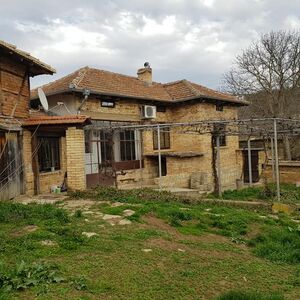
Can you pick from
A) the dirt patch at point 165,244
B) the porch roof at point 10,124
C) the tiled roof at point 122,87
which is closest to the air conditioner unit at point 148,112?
the tiled roof at point 122,87

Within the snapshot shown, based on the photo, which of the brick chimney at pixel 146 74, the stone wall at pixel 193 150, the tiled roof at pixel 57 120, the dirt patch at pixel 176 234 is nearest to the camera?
the dirt patch at pixel 176 234

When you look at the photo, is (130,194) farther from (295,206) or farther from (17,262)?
(17,262)

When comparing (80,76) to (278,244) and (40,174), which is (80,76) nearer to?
(40,174)

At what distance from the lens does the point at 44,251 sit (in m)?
5.21

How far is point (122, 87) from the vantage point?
17656 millimetres

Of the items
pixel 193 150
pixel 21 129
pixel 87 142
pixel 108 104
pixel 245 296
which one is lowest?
pixel 245 296

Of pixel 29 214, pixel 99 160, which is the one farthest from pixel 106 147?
pixel 29 214

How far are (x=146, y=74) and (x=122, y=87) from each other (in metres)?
3.84

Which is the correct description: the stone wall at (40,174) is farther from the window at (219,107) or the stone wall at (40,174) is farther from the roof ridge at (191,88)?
the window at (219,107)

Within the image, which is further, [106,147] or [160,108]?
[160,108]

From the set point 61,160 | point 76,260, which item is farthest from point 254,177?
point 76,260

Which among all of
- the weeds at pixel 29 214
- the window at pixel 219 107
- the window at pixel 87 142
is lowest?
the weeds at pixel 29 214

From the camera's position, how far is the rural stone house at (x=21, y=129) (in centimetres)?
1056

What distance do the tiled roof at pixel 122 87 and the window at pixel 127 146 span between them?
6.58ft
